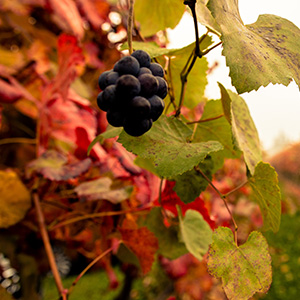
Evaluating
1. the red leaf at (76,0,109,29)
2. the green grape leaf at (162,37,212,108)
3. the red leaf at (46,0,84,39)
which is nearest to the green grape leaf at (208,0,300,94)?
the green grape leaf at (162,37,212,108)

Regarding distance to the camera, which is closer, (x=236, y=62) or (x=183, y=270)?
(x=236, y=62)

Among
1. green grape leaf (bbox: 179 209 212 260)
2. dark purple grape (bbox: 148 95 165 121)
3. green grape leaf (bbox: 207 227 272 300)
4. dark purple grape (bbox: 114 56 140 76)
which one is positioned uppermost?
dark purple grape (bbox: 114 56 140 76)

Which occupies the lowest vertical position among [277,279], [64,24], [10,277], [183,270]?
[277,279]

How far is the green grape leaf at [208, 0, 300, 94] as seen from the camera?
0.24 metres

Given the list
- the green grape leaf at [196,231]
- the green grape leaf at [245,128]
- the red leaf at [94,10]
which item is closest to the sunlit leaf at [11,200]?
the green grape leaf at [196,231]

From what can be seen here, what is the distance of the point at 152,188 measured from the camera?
576 mm

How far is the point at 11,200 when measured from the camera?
52 cm

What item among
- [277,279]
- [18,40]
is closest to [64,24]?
[18,40]

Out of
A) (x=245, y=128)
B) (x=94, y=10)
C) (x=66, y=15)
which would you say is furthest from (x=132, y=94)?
(x=94, y=10)

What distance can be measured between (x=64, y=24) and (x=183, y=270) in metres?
0.96

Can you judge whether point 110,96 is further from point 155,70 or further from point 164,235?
point 164,235

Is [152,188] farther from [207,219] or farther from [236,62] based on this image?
[236,62]

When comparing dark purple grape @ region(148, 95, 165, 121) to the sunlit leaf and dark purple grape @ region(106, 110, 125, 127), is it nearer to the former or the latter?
dark purple grape @ region(106, 110, 125, 127)

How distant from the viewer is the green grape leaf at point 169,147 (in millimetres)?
264
